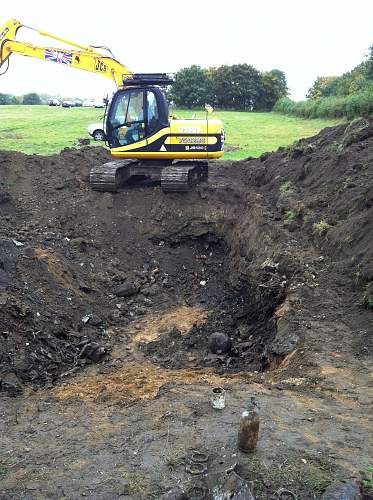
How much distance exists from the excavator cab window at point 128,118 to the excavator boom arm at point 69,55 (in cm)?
91

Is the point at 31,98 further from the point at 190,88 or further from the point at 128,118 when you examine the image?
the point at 128,118

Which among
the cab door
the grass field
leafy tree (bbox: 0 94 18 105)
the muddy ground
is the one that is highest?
leafy tree (bbox: 0 94 18 105)

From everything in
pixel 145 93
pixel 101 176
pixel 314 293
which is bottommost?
pixel 314 293

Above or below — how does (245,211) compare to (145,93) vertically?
below

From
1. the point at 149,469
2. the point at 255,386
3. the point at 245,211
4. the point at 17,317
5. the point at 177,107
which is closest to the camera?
the point at 149,469

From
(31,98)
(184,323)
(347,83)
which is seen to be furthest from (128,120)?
(31,98)

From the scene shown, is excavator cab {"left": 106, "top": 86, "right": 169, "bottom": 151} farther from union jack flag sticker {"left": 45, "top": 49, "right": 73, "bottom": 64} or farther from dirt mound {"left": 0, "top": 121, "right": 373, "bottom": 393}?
union jack flag sticker {"left": 45, "top": 49, "right": 73, "bottom": 64}

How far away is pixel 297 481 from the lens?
4023mm

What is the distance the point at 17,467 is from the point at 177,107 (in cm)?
4330

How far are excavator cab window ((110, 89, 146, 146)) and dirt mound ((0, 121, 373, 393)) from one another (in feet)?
4.33

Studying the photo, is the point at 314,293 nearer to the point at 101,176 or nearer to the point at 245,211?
the point at 245,211

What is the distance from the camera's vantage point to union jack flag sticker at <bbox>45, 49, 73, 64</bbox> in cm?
1366

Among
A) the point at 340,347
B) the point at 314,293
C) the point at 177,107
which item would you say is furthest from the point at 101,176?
the point at 177,107

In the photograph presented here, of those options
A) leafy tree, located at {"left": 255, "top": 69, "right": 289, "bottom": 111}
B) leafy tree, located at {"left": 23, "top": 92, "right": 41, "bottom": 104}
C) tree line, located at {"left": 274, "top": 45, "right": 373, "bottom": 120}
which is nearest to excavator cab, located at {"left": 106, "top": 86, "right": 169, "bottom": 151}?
tree line, located at {"left": 274, "top": 45, "right": 373, "bottom": 120}
